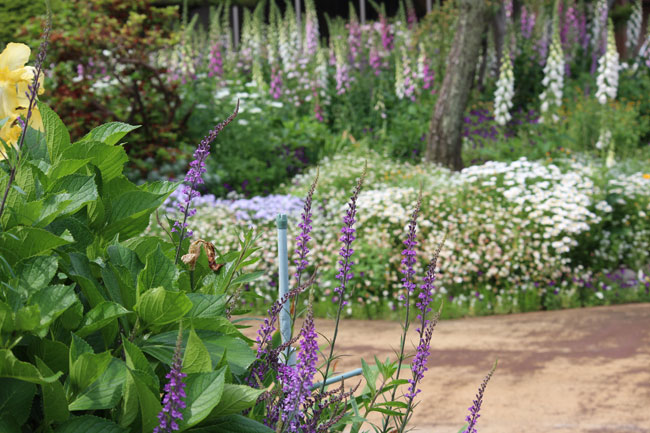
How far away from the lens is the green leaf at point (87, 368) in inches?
38.4

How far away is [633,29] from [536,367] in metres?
11.7

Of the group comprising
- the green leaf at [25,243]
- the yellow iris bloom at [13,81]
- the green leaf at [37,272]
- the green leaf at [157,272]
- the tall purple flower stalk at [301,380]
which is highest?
the yellow iris bloom at [13,81]

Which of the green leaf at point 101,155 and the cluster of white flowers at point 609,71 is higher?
the green leaf at point 101,155

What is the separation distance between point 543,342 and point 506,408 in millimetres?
1354

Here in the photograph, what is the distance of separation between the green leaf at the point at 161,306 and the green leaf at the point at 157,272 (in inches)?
2.8

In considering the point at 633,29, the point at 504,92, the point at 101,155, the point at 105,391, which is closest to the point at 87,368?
the point at 105,391

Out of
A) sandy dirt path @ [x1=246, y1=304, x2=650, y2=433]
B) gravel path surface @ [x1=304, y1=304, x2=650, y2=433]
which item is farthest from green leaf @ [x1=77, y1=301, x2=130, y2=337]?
gravel path surface @ [x1=304, y1=304, x2=650, y2=433]

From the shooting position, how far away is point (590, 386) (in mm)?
4223

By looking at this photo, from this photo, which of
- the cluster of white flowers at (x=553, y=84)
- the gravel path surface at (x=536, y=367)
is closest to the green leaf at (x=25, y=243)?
the gravel path surface at (x=536, y=367)

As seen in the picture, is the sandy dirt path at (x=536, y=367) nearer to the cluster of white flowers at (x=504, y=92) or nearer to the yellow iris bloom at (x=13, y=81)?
the yellow iris bloom at (x=13, y=81)

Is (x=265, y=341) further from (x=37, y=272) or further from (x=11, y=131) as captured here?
(x=11, y=131)

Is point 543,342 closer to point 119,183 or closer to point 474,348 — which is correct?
point 474,348

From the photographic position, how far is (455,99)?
9.02 metres

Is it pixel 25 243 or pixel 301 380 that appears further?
pixel 301 380
